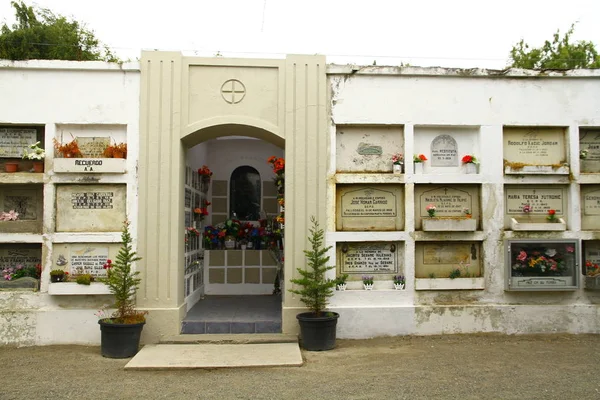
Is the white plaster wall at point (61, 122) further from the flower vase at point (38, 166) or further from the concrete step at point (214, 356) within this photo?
the concrete step at point (214, 356)

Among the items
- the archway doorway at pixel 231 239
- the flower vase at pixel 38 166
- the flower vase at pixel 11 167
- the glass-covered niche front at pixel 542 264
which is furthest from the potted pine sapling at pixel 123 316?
the glass-covered niche front at pixel 542 264

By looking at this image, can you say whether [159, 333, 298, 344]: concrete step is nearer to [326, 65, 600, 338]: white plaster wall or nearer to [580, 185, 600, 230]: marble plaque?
[326, 65, 600, 338]: white plaster wall

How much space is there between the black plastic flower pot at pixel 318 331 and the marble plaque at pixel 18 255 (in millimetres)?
3650

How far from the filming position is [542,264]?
6.57m

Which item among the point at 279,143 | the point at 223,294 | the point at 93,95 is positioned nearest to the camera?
the point at 93,95

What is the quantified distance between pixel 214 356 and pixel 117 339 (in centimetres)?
114

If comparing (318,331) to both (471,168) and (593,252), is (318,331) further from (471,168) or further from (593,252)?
(593,252)

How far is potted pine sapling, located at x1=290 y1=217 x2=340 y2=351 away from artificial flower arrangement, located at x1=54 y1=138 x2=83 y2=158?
317 centimetres

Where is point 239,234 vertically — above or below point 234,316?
above

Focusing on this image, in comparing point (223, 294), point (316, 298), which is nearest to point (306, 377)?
point (316, 298)

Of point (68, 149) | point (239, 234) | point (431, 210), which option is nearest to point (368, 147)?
point (431, 210)

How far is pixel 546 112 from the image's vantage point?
6742mm

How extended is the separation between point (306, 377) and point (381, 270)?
2130 mm

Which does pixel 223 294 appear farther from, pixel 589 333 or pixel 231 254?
pixel 589 333
